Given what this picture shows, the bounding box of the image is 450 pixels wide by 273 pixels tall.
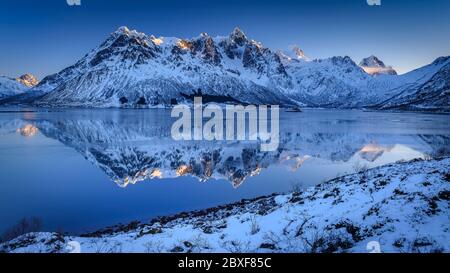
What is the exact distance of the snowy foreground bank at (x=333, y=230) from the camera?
9414 mm

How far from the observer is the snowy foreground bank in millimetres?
9414

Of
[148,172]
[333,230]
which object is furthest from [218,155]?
[333,230]

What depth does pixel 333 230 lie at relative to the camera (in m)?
10.8

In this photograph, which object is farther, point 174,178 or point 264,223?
point 174,178

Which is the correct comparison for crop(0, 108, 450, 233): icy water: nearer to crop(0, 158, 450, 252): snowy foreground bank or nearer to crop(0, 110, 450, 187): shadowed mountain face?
crop(0, 110, 450, 187): shadowed mountain face

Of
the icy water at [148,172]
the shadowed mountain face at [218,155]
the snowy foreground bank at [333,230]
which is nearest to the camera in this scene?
the snowy foreground bank at [333,230]

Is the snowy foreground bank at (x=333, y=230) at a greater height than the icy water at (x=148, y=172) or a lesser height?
greater

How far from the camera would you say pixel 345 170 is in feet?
A: 110

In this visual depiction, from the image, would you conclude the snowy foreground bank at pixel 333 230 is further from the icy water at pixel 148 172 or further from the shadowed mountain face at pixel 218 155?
the shadowed mountain face at pixel 218 155

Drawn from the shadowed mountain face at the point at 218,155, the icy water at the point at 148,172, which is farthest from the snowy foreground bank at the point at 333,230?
the shadowed mountain face at the point at 218,155
